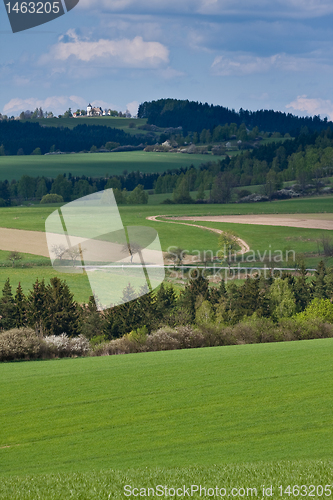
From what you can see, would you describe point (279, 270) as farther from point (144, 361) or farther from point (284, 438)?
point (284, 438)

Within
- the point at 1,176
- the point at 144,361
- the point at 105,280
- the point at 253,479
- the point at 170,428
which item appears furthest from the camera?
the point at 1,176

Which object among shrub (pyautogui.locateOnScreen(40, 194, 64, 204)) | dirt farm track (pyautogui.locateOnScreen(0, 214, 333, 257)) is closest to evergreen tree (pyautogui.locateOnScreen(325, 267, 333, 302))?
dirt farm track (pyautogui.locateOnScreen(0, 214, 333, 257))

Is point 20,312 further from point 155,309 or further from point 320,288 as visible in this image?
point 320,288

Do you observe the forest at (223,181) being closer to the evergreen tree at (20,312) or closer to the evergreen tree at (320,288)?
the evergreen tree at (320,288)

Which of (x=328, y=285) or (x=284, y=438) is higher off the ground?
(x=284, y=438)

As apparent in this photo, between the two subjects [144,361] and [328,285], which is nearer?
[144,361]

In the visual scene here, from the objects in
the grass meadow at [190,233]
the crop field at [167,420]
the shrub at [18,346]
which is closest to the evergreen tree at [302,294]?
the grass meadow at [190,233]

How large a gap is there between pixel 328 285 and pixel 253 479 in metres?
48.9

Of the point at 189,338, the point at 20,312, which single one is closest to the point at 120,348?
the point at 189,338

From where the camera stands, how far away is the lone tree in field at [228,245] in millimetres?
79812

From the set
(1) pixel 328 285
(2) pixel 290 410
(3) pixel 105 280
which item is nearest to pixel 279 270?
(1) pixel 328 285

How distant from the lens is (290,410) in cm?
1686

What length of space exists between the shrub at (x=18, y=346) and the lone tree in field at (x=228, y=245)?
5141cm

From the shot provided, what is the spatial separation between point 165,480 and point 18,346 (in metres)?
19.0
